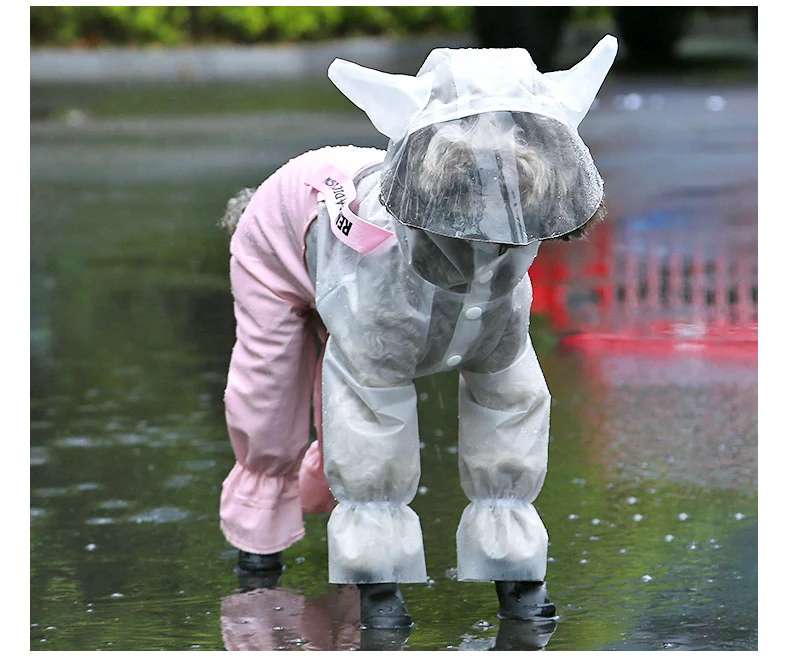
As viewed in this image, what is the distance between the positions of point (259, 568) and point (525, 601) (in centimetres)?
97

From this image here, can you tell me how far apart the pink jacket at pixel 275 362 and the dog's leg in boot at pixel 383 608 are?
67 centimetres

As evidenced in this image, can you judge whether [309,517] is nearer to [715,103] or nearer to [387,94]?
[387,94]

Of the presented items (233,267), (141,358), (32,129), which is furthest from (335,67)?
(32,129)

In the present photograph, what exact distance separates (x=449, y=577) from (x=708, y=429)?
212cm

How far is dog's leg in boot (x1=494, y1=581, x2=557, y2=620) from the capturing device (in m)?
4.68

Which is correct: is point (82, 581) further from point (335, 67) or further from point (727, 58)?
point (727, 58)

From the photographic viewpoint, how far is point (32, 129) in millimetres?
17125

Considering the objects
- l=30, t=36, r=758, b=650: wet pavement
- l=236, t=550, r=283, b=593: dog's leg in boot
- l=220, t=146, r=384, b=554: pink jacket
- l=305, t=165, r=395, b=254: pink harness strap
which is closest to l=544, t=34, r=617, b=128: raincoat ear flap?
l=305, t=165, r=395, b=254: pink harness strap

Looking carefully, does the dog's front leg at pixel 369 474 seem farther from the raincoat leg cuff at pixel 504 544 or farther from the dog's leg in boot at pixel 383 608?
the raincoat leg cuff at pixel 504 544

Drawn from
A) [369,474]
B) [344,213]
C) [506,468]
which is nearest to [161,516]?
[369,474]

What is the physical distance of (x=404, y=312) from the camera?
4.30 meters

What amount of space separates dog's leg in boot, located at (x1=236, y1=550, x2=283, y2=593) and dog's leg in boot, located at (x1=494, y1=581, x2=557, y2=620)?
2.71 feet

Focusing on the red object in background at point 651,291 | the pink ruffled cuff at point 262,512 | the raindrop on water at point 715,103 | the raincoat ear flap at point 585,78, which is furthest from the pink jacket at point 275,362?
the raindrop on water at point 715,103

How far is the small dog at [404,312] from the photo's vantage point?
3912 mm
